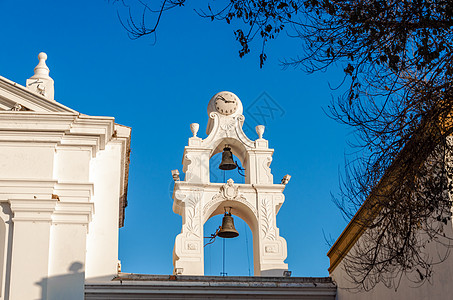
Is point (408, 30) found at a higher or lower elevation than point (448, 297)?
higher

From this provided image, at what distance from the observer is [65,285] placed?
12.0 m

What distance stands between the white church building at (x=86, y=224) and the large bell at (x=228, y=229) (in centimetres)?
5

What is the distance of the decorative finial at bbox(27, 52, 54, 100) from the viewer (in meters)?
13.7

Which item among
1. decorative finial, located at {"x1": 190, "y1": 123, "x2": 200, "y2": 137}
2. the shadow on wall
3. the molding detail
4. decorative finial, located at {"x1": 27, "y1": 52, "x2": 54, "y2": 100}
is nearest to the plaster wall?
decorative finial, located at {"x1": 27, "y1": 52, "x2": 54, "y2": 100}

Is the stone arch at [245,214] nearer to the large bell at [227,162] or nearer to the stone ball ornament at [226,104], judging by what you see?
the large bell at [227,162]

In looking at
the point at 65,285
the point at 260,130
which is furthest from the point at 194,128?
the point at 65,285

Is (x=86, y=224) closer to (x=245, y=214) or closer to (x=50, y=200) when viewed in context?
(x=50, y=200)

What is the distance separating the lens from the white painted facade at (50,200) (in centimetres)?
1205

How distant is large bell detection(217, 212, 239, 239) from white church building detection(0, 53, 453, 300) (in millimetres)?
48

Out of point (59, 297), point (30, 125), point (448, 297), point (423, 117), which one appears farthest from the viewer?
point (30, 125)

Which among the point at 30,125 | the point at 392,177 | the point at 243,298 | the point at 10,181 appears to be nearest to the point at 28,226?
the point at 10,181

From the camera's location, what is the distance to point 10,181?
12469 mm

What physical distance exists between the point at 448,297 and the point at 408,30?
3695 millimetres

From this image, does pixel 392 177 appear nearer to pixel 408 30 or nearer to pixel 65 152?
pixel 408 30
